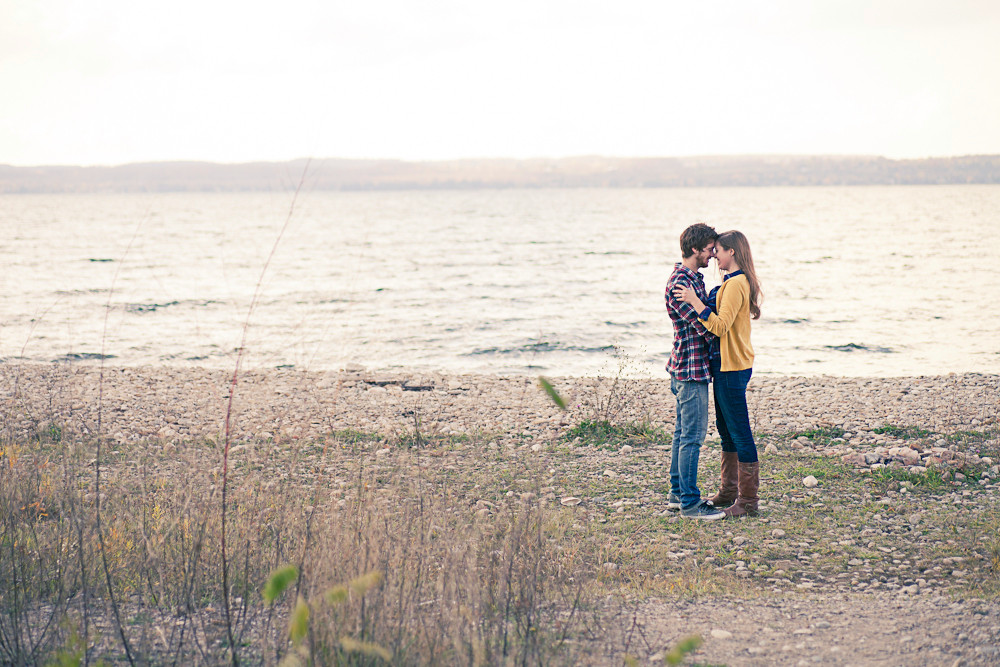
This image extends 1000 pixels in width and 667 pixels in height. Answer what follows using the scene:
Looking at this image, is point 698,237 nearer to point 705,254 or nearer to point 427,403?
point 705,254

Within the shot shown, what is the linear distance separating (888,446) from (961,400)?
12.1 feet

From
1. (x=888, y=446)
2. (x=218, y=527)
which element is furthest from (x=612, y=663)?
(x=888, y=446)

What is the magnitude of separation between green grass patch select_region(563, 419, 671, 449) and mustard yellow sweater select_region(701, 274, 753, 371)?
3.38 meters

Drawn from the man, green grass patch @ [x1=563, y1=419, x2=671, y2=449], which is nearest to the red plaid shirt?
the man

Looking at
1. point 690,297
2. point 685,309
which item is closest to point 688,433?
point 685,309

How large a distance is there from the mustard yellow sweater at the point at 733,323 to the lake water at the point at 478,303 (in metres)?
2.97

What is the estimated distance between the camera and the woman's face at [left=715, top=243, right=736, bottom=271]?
6.10 metres

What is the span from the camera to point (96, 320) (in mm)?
25984

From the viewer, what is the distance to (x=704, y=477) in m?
8.05

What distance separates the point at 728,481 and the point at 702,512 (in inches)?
16.4

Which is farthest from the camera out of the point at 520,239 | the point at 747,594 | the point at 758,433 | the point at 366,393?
the point at 520,239

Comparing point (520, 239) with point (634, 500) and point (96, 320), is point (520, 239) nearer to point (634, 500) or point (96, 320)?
point (96, 320)

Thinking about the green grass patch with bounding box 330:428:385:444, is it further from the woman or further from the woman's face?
the woman's face

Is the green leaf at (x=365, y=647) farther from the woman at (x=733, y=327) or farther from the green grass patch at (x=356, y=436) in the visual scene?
the green grass patch at (x=356, y=436)
